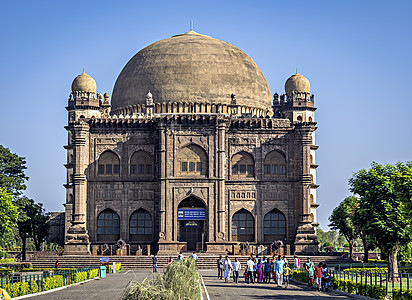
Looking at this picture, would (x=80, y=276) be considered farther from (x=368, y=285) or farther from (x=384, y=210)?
(x=384, y=210)

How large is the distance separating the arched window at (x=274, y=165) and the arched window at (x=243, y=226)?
164 inches

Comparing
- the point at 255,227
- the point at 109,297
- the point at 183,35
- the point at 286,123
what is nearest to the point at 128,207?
the point at 255,227

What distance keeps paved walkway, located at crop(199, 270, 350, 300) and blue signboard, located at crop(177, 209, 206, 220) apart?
24526 mm

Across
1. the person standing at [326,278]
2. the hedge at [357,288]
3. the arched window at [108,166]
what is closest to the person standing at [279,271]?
the person standing at [326,278]

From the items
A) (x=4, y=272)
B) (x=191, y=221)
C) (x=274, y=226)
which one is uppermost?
(x=191, y=221)

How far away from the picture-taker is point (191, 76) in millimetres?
74188

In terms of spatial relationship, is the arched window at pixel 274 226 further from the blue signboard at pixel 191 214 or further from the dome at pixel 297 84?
the dome at pixel 297 84

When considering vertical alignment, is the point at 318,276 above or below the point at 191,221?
below

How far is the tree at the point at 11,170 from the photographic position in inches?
2672

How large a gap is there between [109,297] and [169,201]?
3408 centimetres

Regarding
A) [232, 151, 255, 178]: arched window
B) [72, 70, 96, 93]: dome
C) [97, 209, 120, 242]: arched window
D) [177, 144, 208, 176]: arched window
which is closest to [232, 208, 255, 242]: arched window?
[232, 151, 255, 178]: arched window

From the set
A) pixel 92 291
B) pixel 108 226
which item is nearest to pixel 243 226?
pixel 108 226

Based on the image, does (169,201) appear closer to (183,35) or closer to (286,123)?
(286,123)

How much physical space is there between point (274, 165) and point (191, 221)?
9155mm
